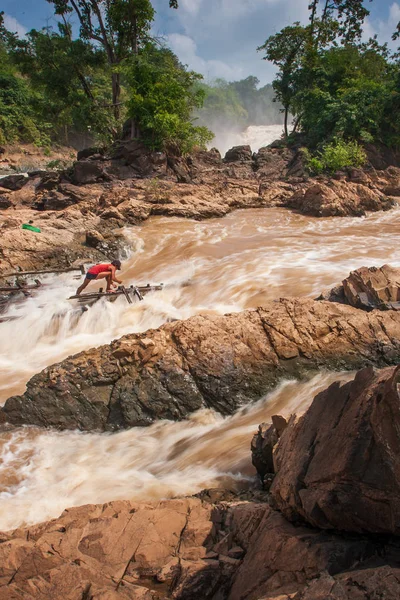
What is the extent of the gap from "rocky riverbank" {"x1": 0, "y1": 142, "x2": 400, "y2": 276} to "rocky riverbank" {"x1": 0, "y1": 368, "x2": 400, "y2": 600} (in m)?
8.32

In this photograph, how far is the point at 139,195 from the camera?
1556cm

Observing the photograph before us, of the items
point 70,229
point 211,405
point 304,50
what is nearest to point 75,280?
point 70,229

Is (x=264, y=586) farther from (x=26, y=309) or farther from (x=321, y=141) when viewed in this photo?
(x=321, y=141)

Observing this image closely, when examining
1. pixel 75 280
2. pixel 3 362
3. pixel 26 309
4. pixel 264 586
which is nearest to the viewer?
pixel 264 586

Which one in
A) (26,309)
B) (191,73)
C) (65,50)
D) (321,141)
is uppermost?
(65,50)

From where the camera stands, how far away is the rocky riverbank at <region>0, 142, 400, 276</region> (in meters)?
11.1

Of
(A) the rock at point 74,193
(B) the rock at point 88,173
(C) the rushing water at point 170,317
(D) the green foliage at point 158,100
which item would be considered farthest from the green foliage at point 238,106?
(C) the rushing water at point 170,317

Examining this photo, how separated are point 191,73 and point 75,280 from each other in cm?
1477

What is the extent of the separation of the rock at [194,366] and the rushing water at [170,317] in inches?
7.6

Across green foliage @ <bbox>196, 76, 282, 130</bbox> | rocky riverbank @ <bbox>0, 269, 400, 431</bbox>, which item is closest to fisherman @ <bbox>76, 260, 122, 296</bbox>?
rocky riverbank @ <bbox>0, 269, 400, 431</bbox>

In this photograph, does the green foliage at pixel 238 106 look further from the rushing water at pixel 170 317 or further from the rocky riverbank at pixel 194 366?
the rocky riverbank at pixel 194 366

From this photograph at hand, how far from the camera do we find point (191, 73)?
19484 millimetres

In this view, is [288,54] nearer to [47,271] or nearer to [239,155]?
[239,155]

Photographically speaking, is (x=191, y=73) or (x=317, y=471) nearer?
(x=317, y=471)
